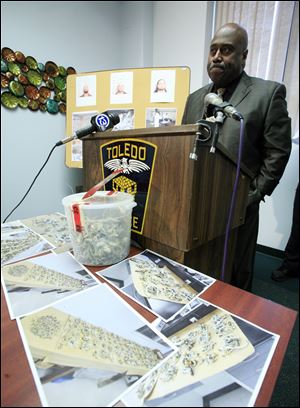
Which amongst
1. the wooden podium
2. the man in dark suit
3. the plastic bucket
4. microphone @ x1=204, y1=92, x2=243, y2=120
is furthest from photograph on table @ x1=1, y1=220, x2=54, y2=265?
the man in dark suit

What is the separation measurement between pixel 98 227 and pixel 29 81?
78cm

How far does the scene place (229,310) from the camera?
394mm

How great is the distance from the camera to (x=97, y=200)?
1.76ft

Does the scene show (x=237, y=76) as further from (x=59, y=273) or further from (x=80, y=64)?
(x=59, y=273)

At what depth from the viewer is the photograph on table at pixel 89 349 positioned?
24 centimetres

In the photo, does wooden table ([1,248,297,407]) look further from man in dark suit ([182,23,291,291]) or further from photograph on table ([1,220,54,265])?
man in dark suit ([182,23,291,291])

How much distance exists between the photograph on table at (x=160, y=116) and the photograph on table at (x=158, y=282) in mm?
1054

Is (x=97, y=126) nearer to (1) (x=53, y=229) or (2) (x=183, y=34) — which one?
(1) (x=53, y=229)

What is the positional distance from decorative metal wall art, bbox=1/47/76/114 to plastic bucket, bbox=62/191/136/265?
407mm

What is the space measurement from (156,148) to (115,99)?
1080 mm

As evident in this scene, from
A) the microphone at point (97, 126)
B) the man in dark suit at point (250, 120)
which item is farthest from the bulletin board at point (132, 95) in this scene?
the microphone at point (97, 126)

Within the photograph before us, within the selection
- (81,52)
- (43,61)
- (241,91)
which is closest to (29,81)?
(43,61)

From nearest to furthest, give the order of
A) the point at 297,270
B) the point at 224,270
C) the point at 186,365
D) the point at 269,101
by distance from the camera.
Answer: the point at 186,365 < the point at 224,270 < the point at 269,101 < the point at 297,270

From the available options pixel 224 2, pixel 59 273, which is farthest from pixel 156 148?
pixel 224 2
